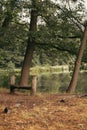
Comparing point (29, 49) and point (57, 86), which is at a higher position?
point (29, 49)

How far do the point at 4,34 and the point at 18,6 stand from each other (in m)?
2.17

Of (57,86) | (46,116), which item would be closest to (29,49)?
(46,116)

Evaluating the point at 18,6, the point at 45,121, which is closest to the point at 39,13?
the point at 18,6

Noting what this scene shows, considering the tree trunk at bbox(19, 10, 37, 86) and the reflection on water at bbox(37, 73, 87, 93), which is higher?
the tree trunk at bbox(19, 10, 37, 86)

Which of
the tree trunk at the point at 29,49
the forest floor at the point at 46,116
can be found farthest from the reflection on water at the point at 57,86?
the forest floor at the point at 46,116

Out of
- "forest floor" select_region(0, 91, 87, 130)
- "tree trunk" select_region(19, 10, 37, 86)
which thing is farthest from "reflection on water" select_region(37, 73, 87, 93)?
"forest floor" select_region(0, 91, 87, 130)

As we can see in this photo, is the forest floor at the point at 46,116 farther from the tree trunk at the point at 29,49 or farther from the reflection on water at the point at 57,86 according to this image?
the reflection on water at the point at 57,86

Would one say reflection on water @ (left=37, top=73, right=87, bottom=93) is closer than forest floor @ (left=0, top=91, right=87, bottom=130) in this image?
No

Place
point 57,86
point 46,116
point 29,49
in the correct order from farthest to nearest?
point 57,86 → point 29,49 → point 46,116

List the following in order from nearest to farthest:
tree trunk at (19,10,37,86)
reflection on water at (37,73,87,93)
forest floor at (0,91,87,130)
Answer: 1. forest floor at (0,91,87,130)
2. tree trunk at (19,10,37,86)
3. reflection on water at (37,73,87,93)

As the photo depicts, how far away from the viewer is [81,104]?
440 inches

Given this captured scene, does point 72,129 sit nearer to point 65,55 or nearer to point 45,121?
point 45,121

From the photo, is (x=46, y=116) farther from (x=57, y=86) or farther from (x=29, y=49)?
(x=57, y=86)

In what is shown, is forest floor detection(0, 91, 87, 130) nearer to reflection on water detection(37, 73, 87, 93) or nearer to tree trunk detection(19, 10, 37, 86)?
tree trunk detection(19, 10, 37, 86)
